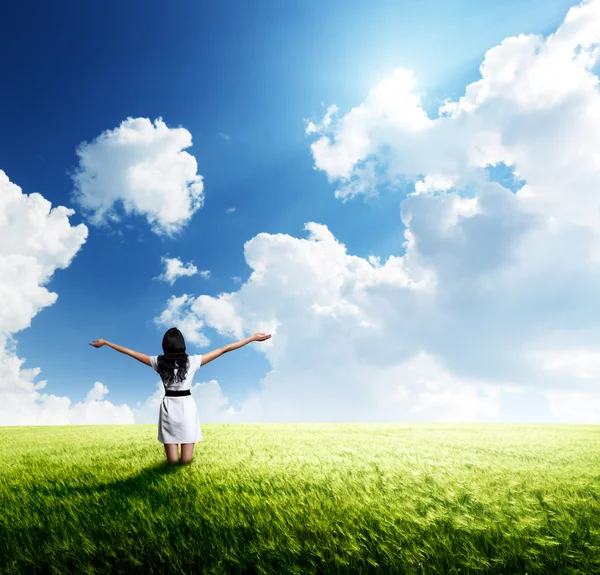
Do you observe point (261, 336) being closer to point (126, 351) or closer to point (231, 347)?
point (231, 347)

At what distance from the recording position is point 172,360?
8258 mm

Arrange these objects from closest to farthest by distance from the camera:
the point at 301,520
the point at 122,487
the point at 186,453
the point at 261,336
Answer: the point at 301,520 < the point at 122,487 < the point at 261,336 < the point at 186,453

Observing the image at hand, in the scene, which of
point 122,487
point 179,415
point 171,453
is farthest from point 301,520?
point 171,453

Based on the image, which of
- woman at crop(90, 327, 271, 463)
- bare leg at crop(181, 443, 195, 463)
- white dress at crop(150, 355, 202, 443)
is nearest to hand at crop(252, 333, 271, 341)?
woman at crop(90, 327, 271, 463)

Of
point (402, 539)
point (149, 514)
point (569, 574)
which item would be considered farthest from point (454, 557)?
point (149, 514)

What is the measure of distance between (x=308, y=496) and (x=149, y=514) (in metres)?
1.98

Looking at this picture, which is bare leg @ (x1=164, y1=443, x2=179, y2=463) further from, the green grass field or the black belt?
the black belt

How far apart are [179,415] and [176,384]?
0.63 metres

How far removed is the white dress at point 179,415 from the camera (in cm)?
830

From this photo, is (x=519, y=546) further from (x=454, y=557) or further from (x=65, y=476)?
(x=65, y=476)

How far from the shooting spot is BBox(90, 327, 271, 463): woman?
830cm

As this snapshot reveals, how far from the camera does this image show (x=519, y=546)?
3871 millimetres

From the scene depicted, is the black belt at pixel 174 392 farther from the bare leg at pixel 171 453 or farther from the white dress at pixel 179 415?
the bare leg at pixel 171 453

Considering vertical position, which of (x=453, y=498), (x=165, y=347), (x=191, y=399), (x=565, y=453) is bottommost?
(x=565, y=453)
